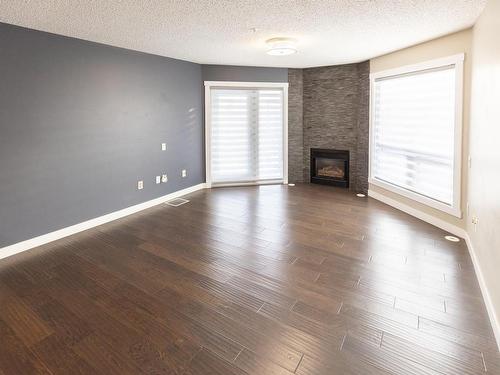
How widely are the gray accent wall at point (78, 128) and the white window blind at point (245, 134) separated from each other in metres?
0.85

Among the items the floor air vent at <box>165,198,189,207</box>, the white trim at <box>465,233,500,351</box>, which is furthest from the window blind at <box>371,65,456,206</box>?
the floor air vent at <box>165,198,189,207</box>

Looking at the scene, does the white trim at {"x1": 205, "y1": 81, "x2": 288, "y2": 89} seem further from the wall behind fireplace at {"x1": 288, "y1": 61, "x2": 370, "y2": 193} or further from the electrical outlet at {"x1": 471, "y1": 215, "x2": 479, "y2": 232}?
the electrical outlet at {"x1": 471, "y1": 215, "x2": 479, "y2": 232}

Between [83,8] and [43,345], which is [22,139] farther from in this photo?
[43,345]

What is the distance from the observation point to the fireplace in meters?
6.22

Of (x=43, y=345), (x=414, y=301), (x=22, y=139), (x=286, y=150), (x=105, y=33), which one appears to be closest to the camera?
(x=43, y=345)

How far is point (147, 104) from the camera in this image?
4.87 m

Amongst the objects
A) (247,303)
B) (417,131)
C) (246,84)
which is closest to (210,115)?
(246,84)

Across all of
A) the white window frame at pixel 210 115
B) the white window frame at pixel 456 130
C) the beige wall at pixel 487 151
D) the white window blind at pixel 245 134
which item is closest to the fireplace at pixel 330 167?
the white window frame at pixel 210 115

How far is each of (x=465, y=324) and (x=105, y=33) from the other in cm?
440

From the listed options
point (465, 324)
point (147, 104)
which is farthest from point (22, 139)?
point (465, 324)

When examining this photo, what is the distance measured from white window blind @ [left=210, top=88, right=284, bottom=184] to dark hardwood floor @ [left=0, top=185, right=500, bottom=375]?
8.00ft

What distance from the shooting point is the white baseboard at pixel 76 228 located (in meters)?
3.37

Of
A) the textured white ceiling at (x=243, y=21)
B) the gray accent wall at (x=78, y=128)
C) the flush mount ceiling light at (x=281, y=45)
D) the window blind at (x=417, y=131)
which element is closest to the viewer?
the textured white ceiling at (x=243, y=21)

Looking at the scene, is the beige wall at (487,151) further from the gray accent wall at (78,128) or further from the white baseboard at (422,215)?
the gray accent wall at (78,128)
